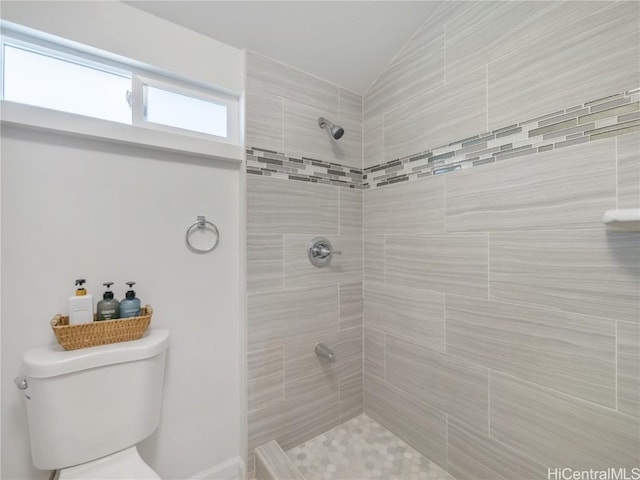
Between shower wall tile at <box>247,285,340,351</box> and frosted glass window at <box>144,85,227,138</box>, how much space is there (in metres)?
0.83

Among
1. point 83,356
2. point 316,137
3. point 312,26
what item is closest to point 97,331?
point 83,356

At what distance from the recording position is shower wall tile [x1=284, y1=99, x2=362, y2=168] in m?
1.47

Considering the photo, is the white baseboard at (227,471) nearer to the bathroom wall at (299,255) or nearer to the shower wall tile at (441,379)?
the bathroom wall at (299,255)

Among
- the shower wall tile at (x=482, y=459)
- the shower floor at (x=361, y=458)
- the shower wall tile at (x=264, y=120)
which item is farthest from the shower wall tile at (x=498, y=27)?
the shower floor at (x=361, y=458)

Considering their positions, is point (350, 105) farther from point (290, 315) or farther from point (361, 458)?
point (361, 458)

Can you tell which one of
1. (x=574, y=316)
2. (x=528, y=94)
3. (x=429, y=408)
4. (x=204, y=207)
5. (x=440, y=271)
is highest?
(x=528, y=94)

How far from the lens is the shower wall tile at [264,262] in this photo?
1.34 metres

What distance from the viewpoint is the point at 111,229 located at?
3.64 feet

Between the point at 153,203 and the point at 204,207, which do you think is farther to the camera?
the point at 204,207

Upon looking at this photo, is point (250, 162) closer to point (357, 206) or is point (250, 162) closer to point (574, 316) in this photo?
point (357, 206)

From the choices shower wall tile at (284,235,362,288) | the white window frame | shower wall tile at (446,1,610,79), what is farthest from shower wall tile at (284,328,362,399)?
shower wall tile at (446,1,610,79)

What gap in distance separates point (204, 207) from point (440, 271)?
1128 millimetres

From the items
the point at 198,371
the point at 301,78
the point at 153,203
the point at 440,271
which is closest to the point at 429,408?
the point at 440,271

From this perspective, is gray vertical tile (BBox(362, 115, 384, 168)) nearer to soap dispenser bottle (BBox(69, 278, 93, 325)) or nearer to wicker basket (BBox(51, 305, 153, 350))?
wicker basket (BBox(51, 305, 153, 350))
